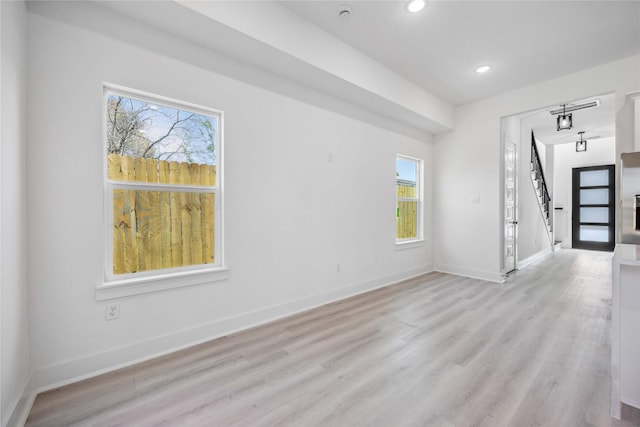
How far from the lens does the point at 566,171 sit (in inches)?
324

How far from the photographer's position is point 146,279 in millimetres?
2213

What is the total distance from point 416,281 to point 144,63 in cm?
452

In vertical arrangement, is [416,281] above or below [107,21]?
below

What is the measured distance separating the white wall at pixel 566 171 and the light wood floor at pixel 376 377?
6.46 m

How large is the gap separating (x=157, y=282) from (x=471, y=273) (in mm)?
4823

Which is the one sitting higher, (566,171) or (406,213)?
(566,171)

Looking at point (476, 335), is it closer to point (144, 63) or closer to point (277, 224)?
point (277, 224)

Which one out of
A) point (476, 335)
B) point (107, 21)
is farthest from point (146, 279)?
point (476, 335)

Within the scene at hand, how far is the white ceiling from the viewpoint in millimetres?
2578

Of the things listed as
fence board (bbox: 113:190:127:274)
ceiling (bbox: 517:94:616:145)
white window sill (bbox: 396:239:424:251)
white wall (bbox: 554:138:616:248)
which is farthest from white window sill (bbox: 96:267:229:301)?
white wall (bbox: 554:138:616:248)

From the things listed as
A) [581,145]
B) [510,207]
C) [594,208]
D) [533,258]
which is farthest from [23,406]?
[594,208]

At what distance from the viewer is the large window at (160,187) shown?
218 cm

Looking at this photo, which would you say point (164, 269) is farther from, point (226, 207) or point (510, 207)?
point (510, 207)

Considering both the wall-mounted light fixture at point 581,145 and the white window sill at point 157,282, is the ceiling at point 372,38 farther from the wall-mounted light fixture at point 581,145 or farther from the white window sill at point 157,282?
the wall-mounted light fixture at point 581,145
